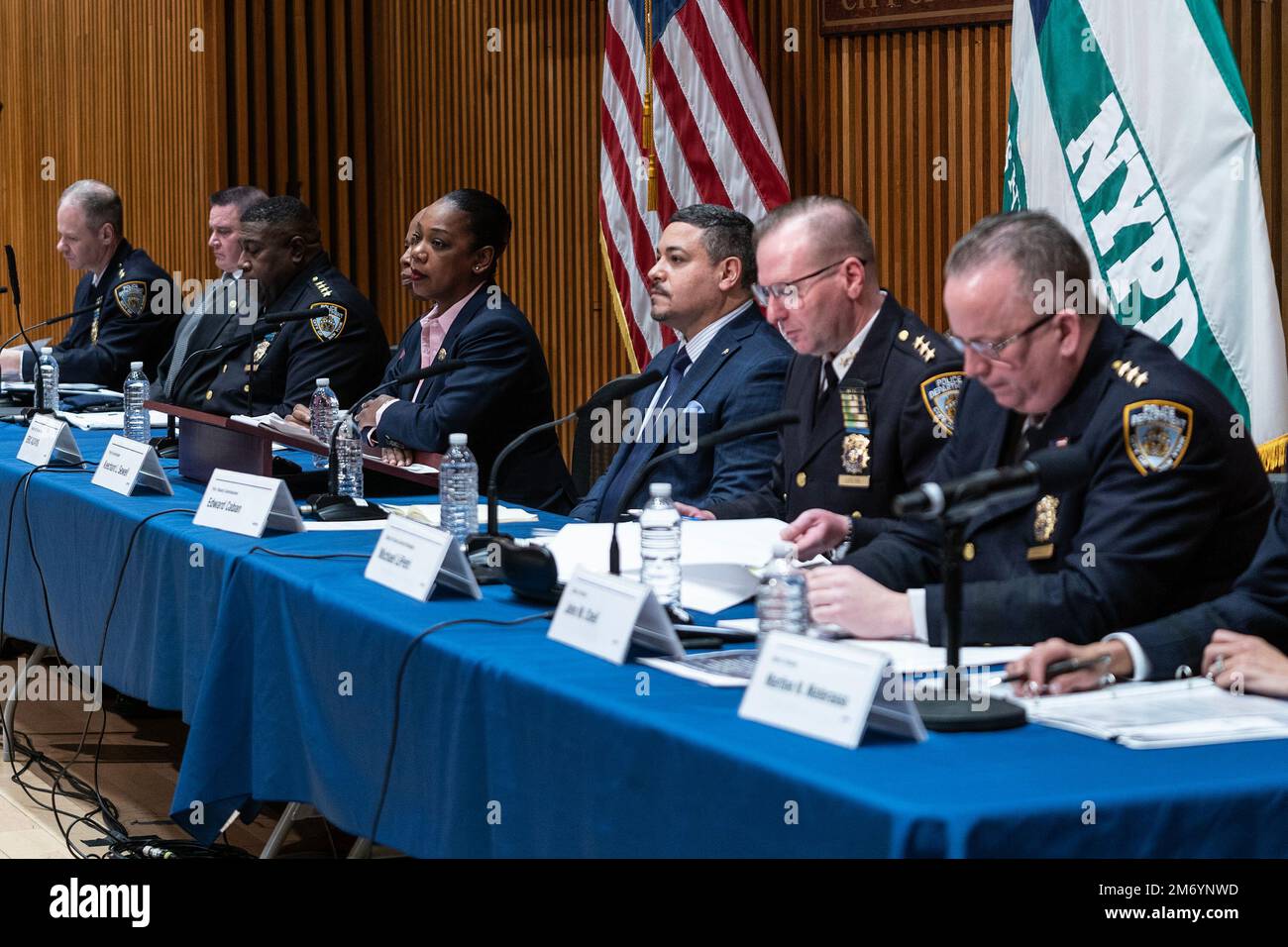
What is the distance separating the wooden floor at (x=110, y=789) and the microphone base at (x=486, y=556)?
934mm

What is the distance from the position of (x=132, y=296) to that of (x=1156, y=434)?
16.7ft

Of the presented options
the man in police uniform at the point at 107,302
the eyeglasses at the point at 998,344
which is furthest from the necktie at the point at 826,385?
the man in police uniform at the point at 107,302

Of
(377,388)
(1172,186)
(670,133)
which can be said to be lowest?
(377,388)

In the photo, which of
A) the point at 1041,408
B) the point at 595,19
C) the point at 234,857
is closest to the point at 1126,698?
the point at 1041,408

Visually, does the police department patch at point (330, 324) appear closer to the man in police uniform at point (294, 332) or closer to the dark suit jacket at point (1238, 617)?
the man in police uniform at point (294, 332)

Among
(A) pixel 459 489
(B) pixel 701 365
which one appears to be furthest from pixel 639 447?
(A) pixel 459 489

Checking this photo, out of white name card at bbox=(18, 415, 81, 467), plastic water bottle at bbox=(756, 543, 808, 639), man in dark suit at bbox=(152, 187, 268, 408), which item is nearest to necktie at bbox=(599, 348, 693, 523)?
white name card at bbox=(18, 415, 81, 467)

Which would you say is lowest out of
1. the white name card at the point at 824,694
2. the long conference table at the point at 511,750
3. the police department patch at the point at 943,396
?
the long conference table at the point at 511,750

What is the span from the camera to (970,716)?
1668 millimetres

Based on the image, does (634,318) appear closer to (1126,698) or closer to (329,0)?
(329,0)

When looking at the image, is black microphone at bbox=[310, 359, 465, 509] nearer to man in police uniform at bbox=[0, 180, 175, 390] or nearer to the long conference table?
the long conference table

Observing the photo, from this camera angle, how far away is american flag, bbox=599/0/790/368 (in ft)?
16.3

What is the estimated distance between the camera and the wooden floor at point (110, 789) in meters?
3.43

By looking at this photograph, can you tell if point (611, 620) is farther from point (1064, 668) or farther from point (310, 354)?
point (310, 354)
